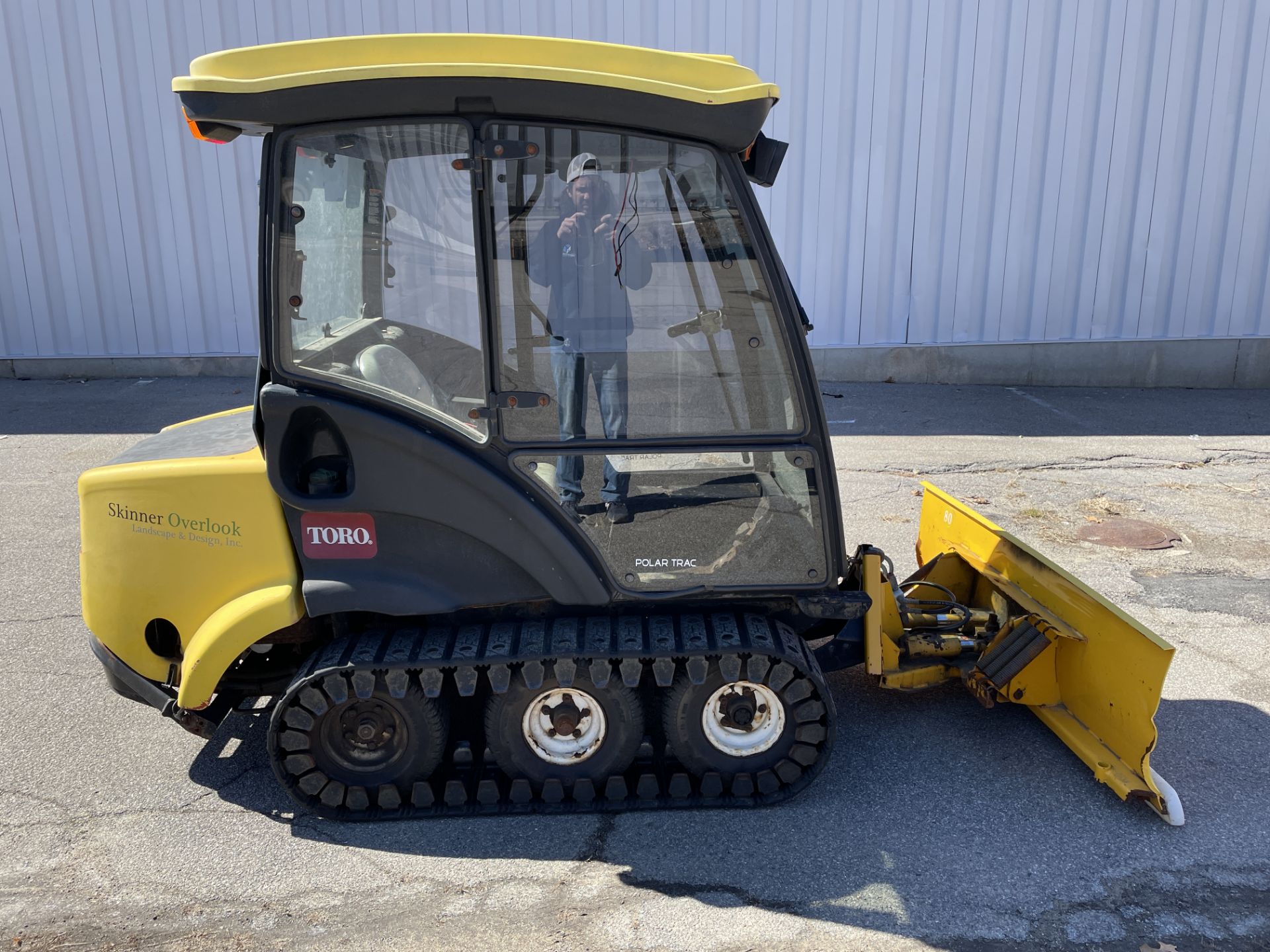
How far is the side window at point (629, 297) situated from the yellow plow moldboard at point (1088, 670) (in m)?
1.37

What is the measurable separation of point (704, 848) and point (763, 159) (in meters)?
2.28

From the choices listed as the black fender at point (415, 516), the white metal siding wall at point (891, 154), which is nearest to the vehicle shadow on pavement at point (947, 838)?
the black fender at point (415, 516)

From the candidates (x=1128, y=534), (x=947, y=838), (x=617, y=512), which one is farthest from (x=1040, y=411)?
(x=617, y=512)

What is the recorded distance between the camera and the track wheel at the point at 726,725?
11.8 ft

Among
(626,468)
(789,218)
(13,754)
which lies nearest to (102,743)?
(13,754)

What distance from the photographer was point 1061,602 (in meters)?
3.99

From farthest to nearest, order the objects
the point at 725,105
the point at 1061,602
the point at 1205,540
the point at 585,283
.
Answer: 1. the point at 1205,540
2. the point at 1061,602
3. the point at 585,283
4. the point at 725,105

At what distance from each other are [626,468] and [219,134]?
1634 millimetres

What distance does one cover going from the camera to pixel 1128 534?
21.0ft

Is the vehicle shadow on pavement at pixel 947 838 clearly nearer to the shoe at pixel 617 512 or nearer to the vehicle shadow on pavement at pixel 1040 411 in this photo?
the shoe at pixel 617 512

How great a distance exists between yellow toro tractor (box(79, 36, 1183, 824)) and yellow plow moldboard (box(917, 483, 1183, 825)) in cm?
2

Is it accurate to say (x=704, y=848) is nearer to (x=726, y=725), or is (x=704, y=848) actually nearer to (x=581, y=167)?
(x=726, y=725)

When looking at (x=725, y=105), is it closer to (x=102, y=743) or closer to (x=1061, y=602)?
(x=1061, y=602)

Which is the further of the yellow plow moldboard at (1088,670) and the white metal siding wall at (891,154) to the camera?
the white metal siding wall at (891,154)
